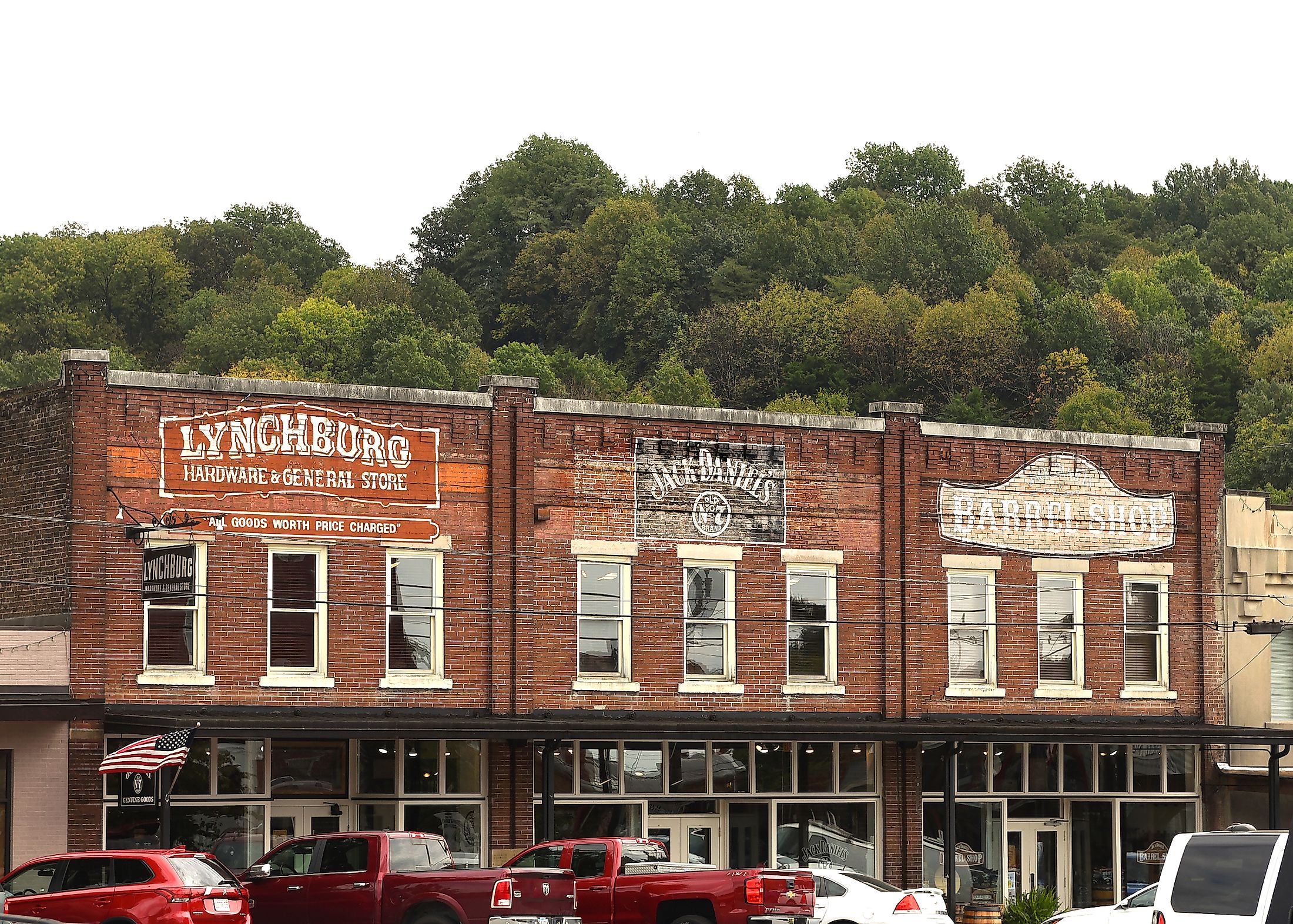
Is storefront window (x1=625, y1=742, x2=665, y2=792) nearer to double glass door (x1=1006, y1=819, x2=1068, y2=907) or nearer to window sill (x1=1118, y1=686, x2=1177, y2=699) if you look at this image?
double glass door (x1=1006, y1=819, x2=1068, y2=907)

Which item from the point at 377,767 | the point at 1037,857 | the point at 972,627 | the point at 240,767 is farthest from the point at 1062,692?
the point at 240,767

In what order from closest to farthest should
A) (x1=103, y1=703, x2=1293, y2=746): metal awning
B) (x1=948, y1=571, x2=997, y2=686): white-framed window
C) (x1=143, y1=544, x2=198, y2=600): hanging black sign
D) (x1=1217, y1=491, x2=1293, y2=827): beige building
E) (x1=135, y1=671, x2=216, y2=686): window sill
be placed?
1. (x1=103, y1=703, x2=1293, y2=746): metal awning
2. (x1=143, y1=544, x2=198, y2=600): hanging black sign
3. (x1=135, y1=671, x2=216, y2=686): window sill
4. (x1=948, y1=571, x2=997, y2=686): white-framed window
5. (x1=1217, y1=491, x2=1293, y2=827): beige building

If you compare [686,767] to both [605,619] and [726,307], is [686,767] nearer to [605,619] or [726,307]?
[605,619]

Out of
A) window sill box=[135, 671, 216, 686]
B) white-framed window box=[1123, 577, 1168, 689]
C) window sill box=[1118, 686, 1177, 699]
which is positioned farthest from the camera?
white-framed window box=[1123, 577, 1168, 689]

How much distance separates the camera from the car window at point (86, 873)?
2231 centimetres

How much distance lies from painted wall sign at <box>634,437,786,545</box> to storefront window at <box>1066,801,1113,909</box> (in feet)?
25.3

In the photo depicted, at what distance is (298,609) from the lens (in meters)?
31.1

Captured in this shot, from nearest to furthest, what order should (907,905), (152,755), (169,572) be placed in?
(907,905), (152,755), (169,572)

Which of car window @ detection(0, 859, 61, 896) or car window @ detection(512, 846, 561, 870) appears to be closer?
car window @ detection(0, 859, 61, 896)

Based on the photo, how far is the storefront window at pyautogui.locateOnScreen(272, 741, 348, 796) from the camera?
31078 millimetres

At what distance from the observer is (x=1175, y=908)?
16.7 metres

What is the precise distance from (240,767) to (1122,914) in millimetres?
14701

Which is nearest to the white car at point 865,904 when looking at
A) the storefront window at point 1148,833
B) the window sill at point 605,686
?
the window sill at point 605,686

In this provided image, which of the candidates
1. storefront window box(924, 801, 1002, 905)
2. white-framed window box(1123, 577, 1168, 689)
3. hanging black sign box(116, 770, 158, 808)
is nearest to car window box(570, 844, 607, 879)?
hanging black sign box(116, 770, 158, 808)
